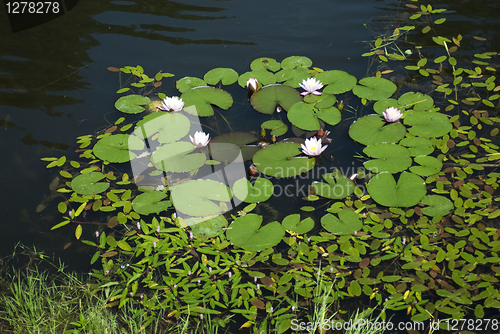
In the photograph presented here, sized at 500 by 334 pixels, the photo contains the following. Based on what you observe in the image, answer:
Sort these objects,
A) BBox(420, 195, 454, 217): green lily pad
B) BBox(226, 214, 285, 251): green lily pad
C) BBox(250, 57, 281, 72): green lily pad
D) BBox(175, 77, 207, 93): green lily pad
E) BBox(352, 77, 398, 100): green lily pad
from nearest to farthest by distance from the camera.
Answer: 1. BBox(226, 214, 285, 251): green lily pad
2. BBox(420, 195, 454, 217): green lily pad
3. BBox(352, 77, 398, 100): green lily pad
4. BBox(175, 77, 207, 93): green lily pad
5. BBox(250, 57, 281, 72): green lily pad

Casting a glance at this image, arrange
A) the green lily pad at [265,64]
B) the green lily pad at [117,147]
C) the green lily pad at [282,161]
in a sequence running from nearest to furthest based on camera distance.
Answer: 1. the green lily pad at [282,161]
2. the green lily pad at [117,147]
3. the green lily pad at [265,64]

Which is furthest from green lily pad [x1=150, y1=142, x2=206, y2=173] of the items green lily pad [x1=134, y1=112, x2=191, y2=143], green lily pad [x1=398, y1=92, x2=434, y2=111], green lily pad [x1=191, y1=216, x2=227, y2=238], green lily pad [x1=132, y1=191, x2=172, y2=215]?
green lily pad [x1=398, y1=92, x2=434, y2=111]

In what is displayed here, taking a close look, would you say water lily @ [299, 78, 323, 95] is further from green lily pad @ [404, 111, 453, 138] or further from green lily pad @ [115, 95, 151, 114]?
green lily pad @ [115, 95, 151, 114]

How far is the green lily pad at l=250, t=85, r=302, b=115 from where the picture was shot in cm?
324

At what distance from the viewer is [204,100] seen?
333 cm

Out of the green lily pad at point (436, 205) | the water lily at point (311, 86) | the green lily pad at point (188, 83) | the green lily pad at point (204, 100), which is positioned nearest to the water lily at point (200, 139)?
the green lily pad at point (204, 100)

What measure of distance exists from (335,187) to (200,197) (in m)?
1.02

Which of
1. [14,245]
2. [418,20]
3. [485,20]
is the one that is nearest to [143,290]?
[14,245]

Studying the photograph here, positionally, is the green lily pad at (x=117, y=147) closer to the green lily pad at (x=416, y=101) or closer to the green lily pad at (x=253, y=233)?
the green lily pad at (x=253, y=233)

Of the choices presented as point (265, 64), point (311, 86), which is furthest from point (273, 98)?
point (265, 64)

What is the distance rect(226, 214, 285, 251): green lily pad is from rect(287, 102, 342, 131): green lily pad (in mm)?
978

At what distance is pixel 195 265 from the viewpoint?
7.70 ft

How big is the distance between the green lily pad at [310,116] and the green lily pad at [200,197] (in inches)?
35.6

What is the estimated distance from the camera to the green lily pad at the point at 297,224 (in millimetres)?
2475
